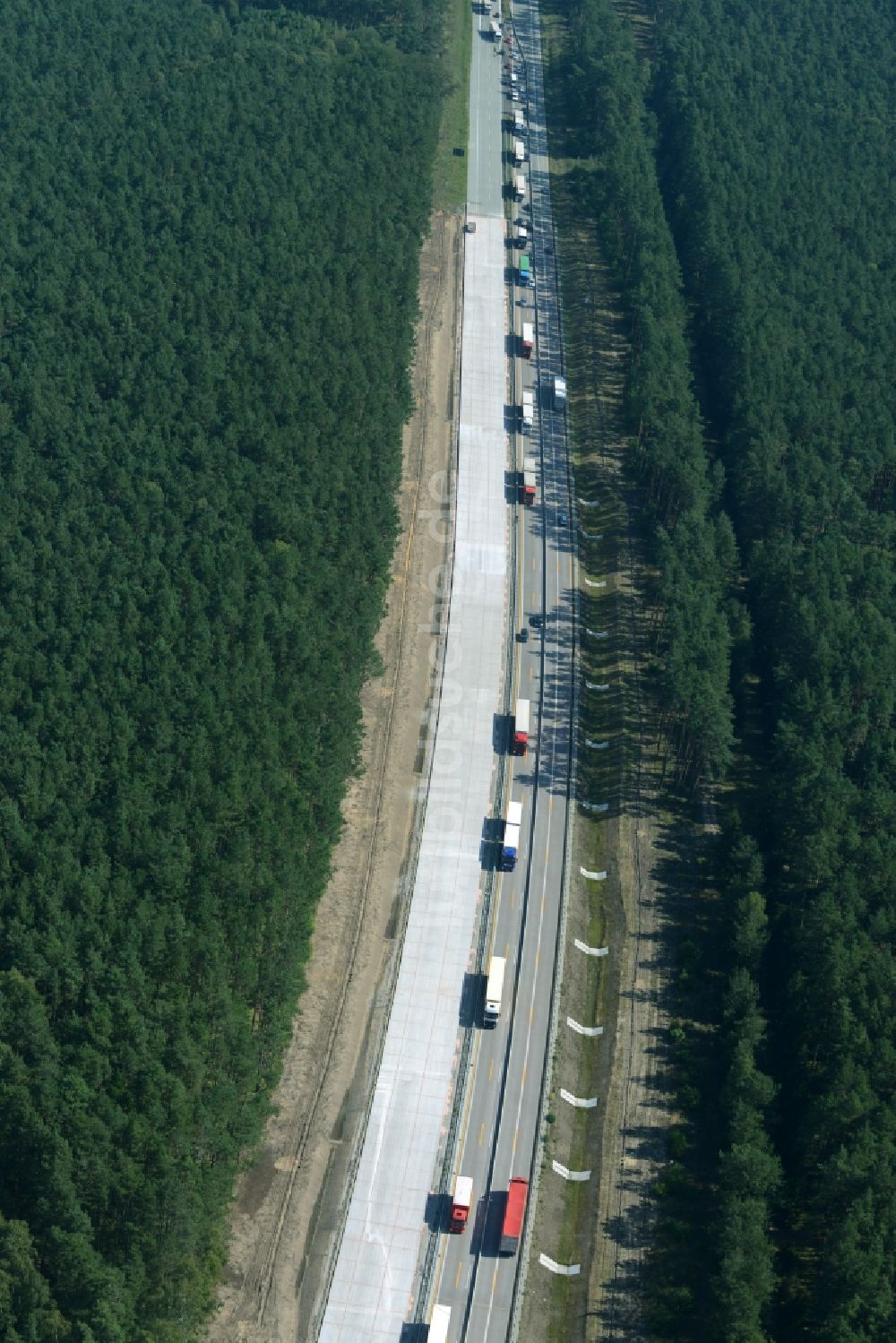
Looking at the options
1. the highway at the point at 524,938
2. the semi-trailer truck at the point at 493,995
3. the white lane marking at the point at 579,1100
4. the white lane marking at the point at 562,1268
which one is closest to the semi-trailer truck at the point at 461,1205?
the highway at the point at 524,938

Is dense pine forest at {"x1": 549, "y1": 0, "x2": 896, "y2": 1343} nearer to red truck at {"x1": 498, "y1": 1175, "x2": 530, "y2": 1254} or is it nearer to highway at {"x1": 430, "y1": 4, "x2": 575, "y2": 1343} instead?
red truck at {"x1": 498, "y1": 1175, "x2": 530, "y2": 1254}

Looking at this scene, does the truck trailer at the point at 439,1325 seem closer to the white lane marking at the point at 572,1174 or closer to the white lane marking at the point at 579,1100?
the white lane marking at the point at 572,1174

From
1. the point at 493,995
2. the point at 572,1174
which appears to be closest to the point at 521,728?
the point at 493,995

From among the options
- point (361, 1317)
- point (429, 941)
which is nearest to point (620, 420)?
point (429, 941)

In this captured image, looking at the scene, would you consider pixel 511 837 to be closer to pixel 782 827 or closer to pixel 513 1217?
pixel 782 827

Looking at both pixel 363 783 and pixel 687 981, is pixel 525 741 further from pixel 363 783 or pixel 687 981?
pixel 687 981
